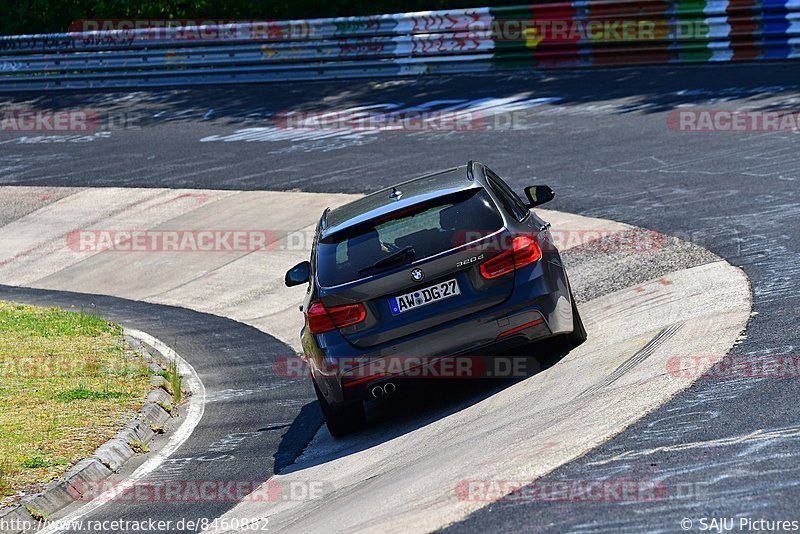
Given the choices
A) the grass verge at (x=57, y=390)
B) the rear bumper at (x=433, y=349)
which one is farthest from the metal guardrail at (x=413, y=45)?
the rear bumper at (x=433, y=349)

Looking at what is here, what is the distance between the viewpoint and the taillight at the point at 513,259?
8.55m

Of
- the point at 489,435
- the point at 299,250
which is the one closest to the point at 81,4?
the point at 299,250

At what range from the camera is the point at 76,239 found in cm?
1838

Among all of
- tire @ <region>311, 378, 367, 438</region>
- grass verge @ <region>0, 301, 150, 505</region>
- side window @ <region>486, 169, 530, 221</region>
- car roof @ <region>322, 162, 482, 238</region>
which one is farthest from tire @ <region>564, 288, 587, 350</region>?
grass verge @ <region>0, 301, 150, 505</region>

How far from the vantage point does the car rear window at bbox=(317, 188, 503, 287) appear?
28.2 ft

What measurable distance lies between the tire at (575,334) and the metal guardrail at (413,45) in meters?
13.1

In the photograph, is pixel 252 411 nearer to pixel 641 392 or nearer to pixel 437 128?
pixel 641 392

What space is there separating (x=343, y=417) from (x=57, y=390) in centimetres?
321

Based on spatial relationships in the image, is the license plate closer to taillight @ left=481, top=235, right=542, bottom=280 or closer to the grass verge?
taillight @ left=481, top=235, right=542, bottom=280

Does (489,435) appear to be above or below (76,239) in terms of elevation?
above

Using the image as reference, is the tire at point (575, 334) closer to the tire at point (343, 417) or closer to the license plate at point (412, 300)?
the license plate at point (412, 300)

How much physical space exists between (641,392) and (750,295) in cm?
266

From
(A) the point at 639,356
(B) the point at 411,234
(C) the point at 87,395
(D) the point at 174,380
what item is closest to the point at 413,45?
(D) the point at 174,380

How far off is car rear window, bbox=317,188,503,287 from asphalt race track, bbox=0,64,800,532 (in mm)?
1234
